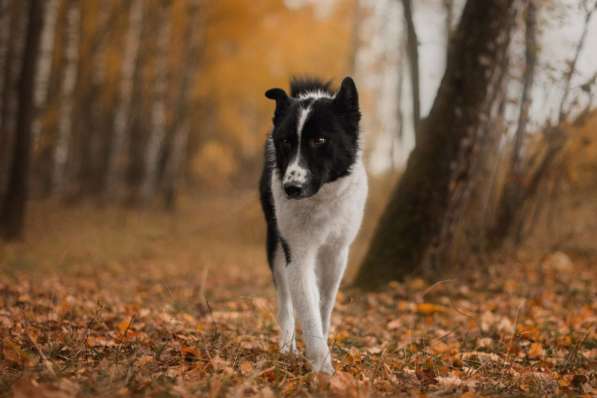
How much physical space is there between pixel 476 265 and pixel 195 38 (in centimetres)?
1342

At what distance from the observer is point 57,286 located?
657 centimetres

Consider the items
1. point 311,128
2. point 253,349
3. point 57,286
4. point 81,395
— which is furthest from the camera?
point 57,286

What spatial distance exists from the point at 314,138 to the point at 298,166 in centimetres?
28

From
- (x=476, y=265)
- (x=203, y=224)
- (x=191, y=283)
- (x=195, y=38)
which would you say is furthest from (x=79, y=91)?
(x=476, y=265)

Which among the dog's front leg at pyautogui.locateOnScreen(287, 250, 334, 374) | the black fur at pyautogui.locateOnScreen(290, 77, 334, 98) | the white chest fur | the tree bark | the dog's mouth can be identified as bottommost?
the dog's front leg at pyautogui.locateOnScreen(287, 250, 334, 374)

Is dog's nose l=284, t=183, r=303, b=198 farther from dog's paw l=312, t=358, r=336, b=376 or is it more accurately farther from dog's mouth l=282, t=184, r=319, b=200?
dog's paw l=312, t=358, r=336, b=376

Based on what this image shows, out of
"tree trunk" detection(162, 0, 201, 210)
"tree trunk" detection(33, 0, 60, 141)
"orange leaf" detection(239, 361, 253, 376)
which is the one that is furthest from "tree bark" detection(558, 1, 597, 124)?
"tree trunk" detection(162, 0, 201, 210)

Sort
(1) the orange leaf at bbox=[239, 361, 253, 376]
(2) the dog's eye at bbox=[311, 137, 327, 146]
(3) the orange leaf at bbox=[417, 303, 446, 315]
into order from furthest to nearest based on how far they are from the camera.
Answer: (3) the orange leaf at bbox=[417, 303, 446, 315] < (2) the dog's eye at bbox=[311, 137, 327, 146] < (1) the orange leaf at bbox=[239, 361, 253, 376]

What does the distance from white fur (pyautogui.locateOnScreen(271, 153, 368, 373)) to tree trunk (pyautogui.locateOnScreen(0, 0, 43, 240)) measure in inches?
339

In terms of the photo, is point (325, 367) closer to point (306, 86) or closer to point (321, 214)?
point (321, 214)

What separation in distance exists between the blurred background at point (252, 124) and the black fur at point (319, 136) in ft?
1.27

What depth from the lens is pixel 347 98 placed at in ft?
12.8

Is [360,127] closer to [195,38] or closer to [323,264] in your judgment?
[323,264]

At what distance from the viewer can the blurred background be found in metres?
6.54
